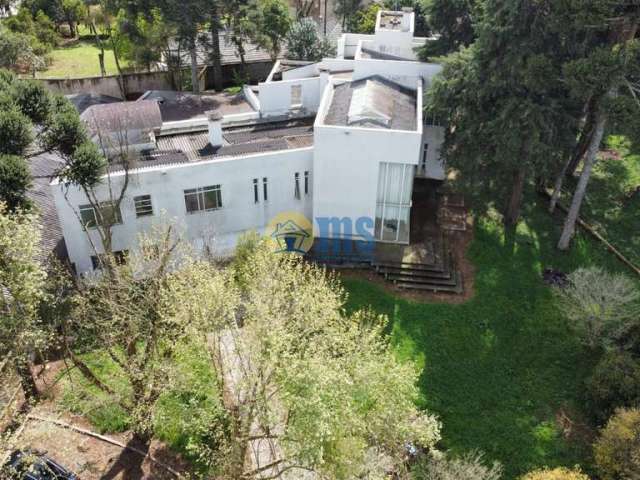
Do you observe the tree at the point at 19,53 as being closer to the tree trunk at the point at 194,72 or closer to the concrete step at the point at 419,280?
the tree trunk at the point at 194,72

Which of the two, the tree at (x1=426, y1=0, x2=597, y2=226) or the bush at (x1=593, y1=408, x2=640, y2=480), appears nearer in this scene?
the bush at (x1=593, y1=408, x2=640, y2=480)

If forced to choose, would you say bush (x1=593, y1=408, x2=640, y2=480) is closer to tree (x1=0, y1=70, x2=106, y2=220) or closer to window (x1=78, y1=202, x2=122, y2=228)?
window (x1=78, y1=202, x2=122, y2=228)

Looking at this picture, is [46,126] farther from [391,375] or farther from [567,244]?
[567,244]

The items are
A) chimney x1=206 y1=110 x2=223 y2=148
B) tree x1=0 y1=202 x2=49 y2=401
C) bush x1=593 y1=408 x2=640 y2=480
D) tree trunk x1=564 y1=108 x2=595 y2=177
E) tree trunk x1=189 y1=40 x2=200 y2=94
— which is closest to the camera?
tree x1=0 y1=202 x2=49 y2=401

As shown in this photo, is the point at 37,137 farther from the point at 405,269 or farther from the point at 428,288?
the point at 428,288

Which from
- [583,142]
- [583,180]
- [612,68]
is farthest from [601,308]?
[583,142]


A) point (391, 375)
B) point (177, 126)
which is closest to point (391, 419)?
point (391, 375)

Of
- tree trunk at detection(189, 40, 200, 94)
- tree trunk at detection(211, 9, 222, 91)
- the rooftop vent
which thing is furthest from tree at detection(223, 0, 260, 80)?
the rooftop vent
